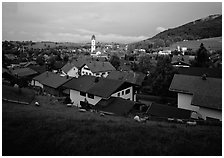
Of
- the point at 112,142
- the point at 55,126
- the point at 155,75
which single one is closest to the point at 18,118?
the point at 55,126

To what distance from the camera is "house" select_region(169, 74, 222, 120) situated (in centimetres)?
1237

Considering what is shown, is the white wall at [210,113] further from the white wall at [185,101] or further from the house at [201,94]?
the white wall at [185,101]

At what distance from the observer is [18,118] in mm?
6703

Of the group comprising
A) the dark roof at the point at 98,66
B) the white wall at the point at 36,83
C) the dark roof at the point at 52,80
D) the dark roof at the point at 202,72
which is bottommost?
the white wall at the point at 36,83

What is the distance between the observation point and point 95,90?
59.8ft

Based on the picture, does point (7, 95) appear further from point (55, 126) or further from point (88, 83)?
point (88, 83)

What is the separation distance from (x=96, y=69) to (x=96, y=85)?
2013 cm

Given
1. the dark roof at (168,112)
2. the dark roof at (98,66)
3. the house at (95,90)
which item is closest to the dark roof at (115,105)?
the house at (95,90)

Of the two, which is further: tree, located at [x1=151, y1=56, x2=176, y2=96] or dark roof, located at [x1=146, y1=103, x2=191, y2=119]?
tree, located at [x1=151, y1=56, x2=176, y2=96]

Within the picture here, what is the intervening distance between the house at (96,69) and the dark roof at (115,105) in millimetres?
21911

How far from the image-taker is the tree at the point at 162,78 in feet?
64.3

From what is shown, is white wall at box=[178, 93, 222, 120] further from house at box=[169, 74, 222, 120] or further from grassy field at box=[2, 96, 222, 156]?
grassy field at box=[2, 96, 222, 156]

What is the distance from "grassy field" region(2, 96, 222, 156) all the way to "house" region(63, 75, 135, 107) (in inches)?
393

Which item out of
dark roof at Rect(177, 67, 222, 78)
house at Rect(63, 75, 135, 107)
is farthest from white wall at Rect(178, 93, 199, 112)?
dark roof at Rect(177, 67, 222, 78)
